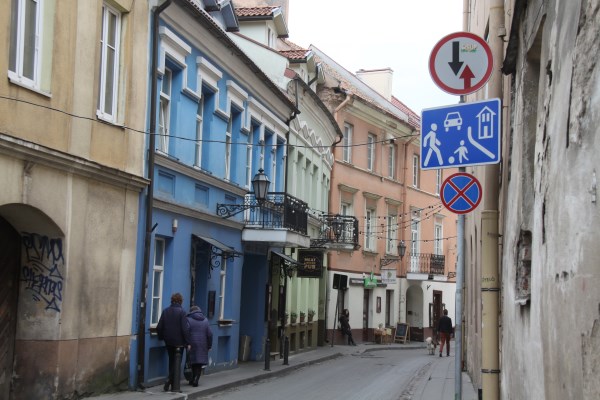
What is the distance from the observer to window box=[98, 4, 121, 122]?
1355cm

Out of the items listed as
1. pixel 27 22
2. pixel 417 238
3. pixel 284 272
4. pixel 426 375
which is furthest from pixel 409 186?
pixel 27 22

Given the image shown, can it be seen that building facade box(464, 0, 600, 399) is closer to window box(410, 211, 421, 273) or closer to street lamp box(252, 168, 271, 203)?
street lamp box(252, 168, 271, 203)

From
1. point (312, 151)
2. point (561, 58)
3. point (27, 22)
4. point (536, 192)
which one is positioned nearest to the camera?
point (561, 58)

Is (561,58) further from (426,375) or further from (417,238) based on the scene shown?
(417,238)

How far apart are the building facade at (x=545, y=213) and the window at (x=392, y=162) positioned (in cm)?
3154

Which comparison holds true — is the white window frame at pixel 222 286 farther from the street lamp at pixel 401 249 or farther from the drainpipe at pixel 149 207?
the street lamp at pixel 401 249

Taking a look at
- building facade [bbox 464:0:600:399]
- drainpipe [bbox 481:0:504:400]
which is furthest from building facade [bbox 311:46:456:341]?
building facade [bbox 464:0:600:399]

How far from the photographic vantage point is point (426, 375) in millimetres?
21938

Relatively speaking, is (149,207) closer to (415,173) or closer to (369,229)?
(369,229)

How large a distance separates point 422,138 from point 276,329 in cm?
1744

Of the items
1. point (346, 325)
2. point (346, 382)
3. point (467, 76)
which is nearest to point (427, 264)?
point (346, 325)

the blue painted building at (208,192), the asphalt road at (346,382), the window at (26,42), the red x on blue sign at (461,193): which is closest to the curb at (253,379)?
the asphalt road at (346,382)

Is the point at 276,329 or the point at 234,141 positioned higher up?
the point at 234,141

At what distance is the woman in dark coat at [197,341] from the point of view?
50.8ft
